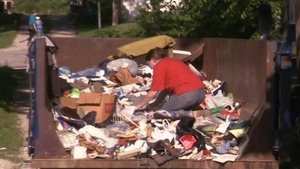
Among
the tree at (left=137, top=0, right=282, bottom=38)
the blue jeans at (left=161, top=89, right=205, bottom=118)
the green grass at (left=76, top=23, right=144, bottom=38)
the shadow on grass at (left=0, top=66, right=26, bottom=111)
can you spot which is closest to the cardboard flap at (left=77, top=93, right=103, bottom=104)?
the blue jeans at (left=161, top=89, right=205, bottom=118)

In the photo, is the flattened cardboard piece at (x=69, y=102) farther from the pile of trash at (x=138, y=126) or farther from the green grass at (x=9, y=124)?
the green grass at (x=9, y=124)

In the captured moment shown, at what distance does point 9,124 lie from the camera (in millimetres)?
11922

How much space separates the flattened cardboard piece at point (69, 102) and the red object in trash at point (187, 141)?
1379 mm

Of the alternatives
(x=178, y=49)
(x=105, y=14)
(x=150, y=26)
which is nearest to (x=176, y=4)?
(x=150, y=26)

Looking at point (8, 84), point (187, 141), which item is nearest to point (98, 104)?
point (187, 141)

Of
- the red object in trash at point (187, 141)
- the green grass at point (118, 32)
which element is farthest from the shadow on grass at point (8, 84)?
the red object in trash at point (187, 141)

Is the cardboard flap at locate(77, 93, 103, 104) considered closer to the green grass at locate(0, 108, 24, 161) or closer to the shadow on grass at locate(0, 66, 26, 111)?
the green grass at locate(0, 108, 24, 161)

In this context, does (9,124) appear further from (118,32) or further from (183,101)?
(118,32)

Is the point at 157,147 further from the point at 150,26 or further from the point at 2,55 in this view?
the point at 2,55

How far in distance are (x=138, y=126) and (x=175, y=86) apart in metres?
1.14

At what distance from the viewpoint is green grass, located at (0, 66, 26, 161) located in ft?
33.4

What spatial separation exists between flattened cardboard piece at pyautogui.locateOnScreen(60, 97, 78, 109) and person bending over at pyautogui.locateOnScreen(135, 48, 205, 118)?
588 millimetres

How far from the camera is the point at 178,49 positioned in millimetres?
9258

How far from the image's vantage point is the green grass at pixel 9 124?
10.2 meters
